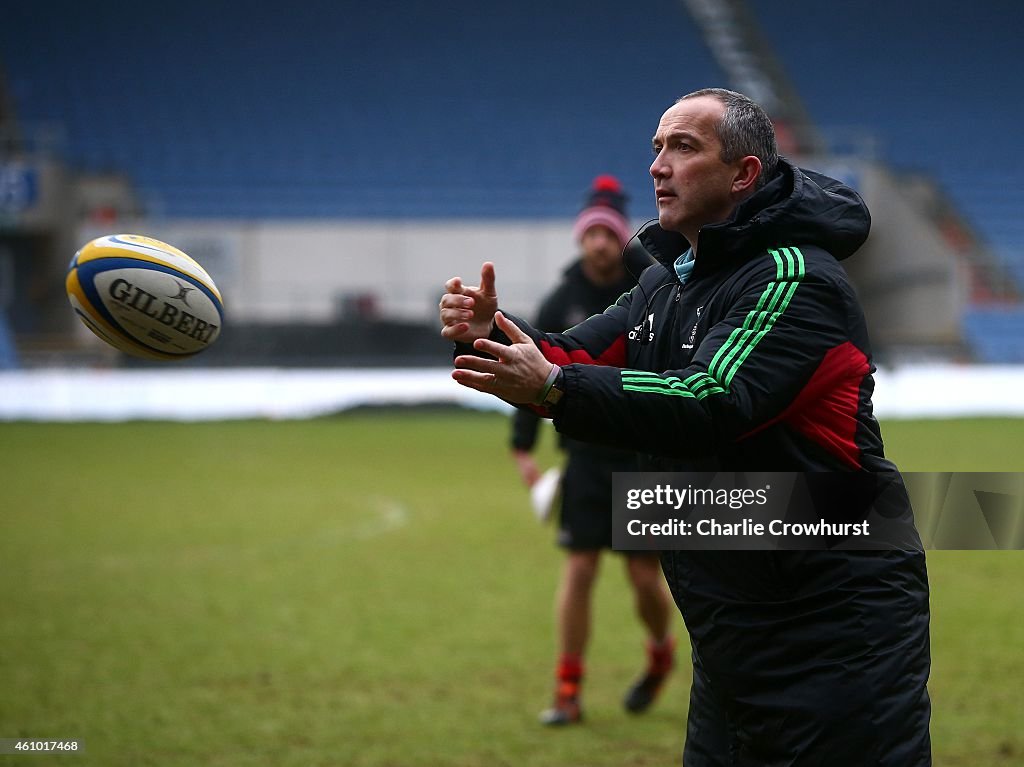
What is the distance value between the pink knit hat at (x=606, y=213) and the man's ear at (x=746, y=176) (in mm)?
2994

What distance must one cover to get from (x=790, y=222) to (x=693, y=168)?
0.29m

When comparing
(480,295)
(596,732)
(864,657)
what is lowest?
(596,732)

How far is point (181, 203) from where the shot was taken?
27.2 m

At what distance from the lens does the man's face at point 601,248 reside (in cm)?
618

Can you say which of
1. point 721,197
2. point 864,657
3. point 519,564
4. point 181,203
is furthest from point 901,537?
point 181,203

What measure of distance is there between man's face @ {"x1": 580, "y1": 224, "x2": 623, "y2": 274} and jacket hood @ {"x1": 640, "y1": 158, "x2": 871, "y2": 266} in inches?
123

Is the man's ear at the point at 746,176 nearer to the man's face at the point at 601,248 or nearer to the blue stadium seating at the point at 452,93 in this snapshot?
the man's face at the point at 601,248

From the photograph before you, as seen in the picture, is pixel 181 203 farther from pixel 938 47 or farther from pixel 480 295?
pixel 480 295

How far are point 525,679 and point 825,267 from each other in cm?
407

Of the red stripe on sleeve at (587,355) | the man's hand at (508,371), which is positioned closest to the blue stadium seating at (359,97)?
the red stripe on sleeve at (587,355)

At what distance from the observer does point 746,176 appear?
10.1ft

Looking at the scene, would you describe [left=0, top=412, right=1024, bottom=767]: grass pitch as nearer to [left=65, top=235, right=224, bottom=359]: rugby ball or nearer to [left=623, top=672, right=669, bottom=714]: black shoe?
[left=623, top=672, right=669, bottom=714]: black shoe

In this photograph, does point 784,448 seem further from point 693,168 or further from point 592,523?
point 592,523

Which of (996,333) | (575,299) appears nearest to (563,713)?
(575,299)
